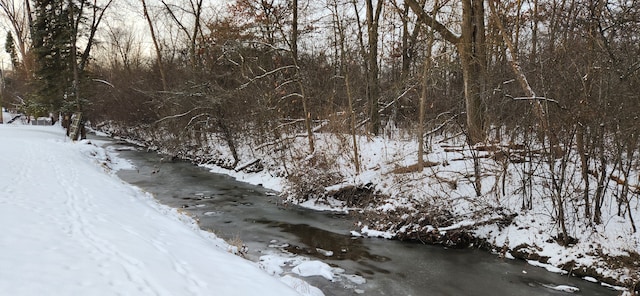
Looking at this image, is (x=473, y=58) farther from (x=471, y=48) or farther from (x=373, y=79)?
(x=373, y=79)

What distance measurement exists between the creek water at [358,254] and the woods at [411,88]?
1.40 metres

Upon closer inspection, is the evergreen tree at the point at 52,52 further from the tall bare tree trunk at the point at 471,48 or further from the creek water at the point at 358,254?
the tall bare tree trunk at the point at 471,48

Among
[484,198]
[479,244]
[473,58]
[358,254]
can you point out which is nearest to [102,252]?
[358,254]

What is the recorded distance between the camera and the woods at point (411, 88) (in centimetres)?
791

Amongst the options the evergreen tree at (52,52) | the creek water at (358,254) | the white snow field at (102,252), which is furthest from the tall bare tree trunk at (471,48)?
the evergreen tree at (52,52)

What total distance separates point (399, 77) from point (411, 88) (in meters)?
5.98

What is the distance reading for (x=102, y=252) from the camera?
5.22 metres

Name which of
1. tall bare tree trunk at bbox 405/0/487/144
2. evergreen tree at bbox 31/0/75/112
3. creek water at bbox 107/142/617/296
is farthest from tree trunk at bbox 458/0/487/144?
evergreen tree at bbox 31/0/75/112

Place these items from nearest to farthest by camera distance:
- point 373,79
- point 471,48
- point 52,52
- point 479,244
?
point 479,244 < point 471,48 < point 373,79 < point 52,52

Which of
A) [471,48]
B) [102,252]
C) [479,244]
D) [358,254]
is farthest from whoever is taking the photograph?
[471,48]

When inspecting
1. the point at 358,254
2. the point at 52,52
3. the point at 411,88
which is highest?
the point at 52,52

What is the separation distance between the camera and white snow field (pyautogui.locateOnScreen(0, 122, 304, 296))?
4.27 meters

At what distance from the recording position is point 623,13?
7.55 meters

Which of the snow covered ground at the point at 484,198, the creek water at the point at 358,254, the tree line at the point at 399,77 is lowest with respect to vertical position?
the creek water at the point at 358,254
